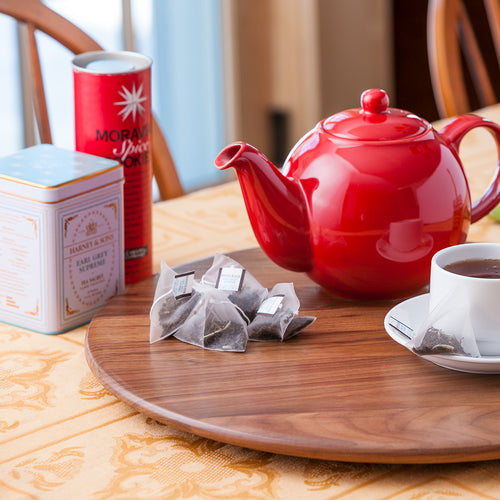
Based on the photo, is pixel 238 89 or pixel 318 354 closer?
pixel 318 354

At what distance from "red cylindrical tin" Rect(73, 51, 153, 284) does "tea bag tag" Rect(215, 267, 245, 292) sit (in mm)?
163

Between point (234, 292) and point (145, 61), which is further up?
point (145, 61)

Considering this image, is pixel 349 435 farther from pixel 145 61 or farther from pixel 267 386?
pixel 145 61

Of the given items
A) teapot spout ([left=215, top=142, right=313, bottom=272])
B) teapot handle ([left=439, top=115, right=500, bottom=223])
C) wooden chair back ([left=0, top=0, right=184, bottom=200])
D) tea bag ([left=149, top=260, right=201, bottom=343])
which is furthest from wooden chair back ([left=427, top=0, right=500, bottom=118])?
tea bag ([left=149, top=260, right=201, bottom=343])

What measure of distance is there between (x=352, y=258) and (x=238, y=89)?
2.41 m

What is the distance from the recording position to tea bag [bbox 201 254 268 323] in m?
0.77

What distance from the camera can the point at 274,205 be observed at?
0.81m

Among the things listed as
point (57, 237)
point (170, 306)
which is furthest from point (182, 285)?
point (57, 237)

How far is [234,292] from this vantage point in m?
0.77

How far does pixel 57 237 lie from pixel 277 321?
8.3 inches

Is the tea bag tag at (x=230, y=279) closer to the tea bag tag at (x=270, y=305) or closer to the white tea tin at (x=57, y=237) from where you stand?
the tea bag tag at (x=270, y=305)

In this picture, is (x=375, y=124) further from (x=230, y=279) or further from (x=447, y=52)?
(x=447, y=52)

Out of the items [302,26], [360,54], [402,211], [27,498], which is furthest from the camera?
[360,54]

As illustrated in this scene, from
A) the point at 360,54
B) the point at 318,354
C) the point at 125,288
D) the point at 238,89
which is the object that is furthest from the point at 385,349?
the point at 360,54
